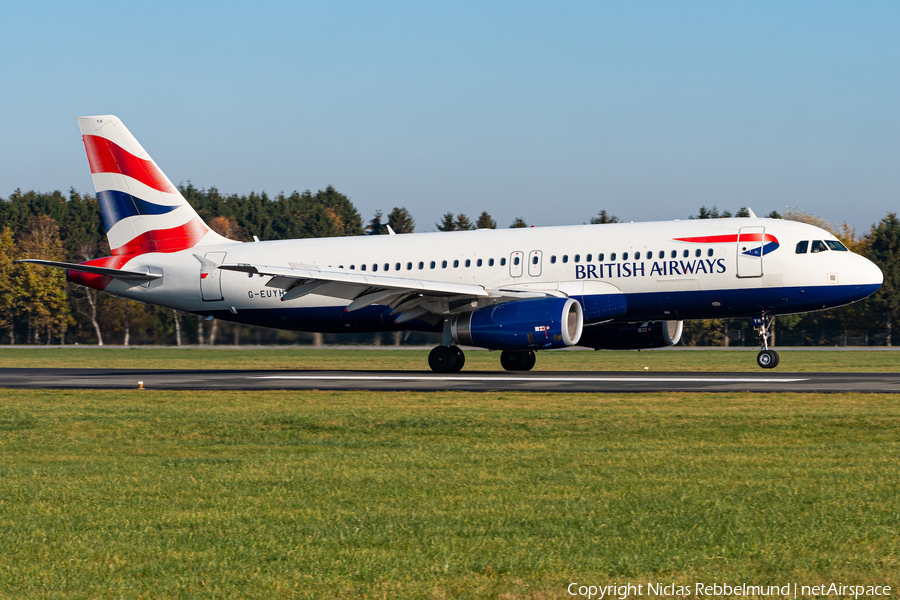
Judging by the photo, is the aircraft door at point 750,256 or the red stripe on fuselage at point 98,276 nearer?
the aircraft door at point 750,256

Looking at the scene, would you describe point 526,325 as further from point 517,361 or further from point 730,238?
point 730,238

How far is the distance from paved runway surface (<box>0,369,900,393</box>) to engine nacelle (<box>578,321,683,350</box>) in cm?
289

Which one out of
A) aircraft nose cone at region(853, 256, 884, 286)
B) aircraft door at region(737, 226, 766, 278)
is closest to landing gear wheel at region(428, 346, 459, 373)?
aircraft door at region(737, 226, 766, 278)

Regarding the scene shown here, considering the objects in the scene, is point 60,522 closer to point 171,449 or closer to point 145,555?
point 145,555

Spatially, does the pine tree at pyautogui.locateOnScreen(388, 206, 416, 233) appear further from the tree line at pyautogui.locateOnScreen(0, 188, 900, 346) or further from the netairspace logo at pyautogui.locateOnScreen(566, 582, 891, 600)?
the netairspace logo at pyautogui.locateOnScreen(566, 582, 891, 600)

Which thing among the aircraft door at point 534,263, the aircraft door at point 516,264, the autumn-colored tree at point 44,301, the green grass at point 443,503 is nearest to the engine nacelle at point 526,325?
the aircraft door at point 534,263

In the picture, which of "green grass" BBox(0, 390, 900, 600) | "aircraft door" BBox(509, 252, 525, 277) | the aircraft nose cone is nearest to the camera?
"green grass" BBox(0, 390, 900, 600)

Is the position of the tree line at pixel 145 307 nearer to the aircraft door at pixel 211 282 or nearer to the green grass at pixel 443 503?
the aircraft door at pixel 211 282

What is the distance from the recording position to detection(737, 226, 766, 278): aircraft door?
2742 centimetres

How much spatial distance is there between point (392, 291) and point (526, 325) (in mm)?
4506

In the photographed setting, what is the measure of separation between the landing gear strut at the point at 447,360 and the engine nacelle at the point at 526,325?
1.96 meters

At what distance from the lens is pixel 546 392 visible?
2188cm

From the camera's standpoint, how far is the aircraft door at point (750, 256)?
27422mm

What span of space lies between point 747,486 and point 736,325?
6737 cm
